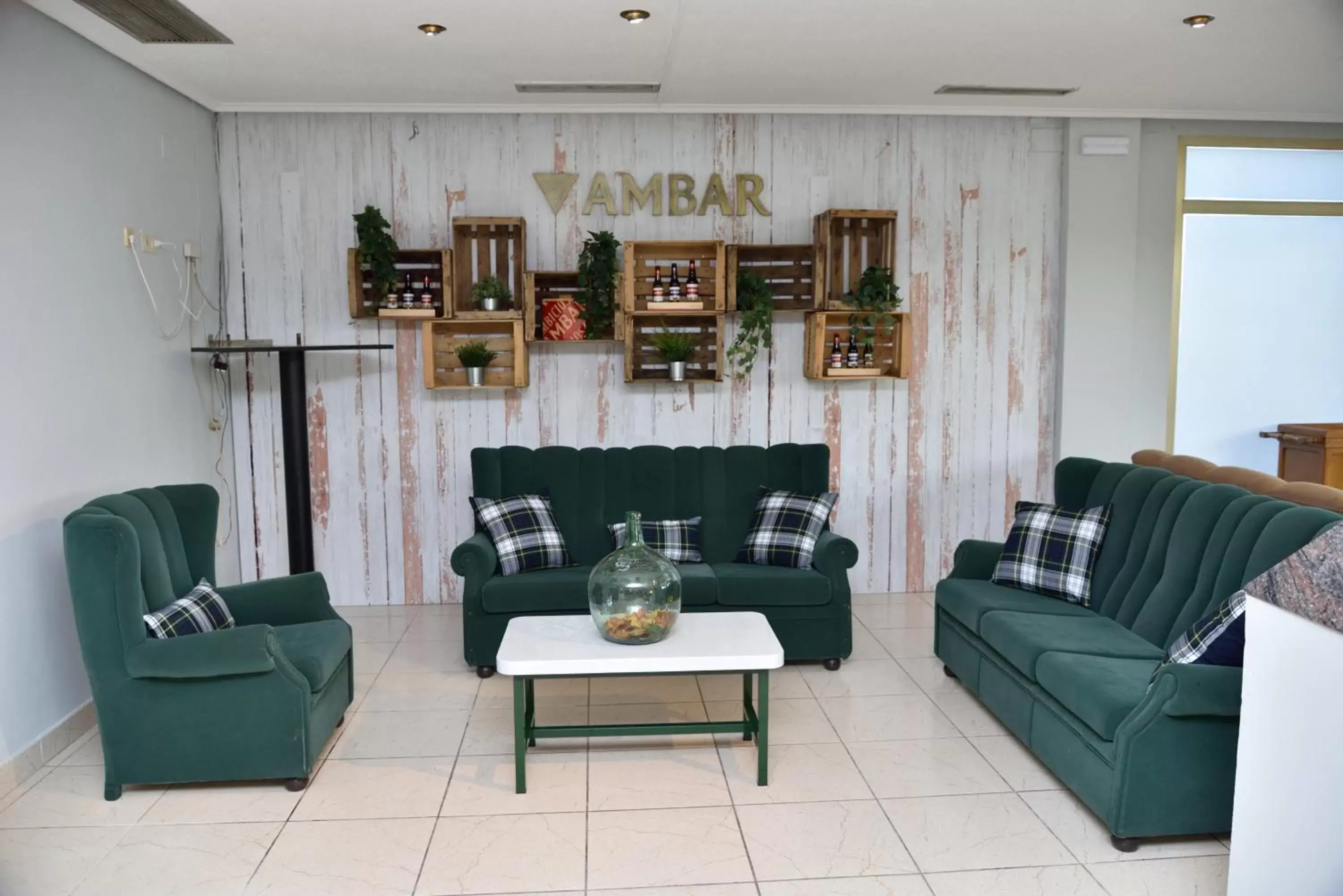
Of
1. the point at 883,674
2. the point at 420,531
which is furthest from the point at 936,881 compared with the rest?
the point at 420,531

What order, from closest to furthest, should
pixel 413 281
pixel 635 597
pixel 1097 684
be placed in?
pixel 1097 684 → pixel 635 597 → pixel 413 281

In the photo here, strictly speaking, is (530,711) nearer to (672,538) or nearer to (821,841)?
(821,841)

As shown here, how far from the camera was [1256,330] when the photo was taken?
6191 mm

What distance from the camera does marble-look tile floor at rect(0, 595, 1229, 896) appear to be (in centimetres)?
293

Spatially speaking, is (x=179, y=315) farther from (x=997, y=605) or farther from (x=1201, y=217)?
(x=1201, y=217)

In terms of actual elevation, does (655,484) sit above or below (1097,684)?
above

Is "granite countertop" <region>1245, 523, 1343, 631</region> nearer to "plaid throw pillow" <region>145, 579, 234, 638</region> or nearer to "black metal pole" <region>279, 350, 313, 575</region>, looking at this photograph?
"plaid throw pillow" <region>145, 579, 234, 638</region>

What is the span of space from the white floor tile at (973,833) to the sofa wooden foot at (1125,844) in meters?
0.16

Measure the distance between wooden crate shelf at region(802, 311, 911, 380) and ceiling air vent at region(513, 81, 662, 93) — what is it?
155 cm

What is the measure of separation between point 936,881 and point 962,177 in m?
4.31

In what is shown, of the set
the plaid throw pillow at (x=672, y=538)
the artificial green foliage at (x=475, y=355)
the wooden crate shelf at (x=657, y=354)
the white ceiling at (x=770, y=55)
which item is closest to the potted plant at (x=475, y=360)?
the artificial green foliage at (x=475, y=355)

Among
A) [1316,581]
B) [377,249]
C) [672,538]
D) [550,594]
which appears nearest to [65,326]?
[377,249]

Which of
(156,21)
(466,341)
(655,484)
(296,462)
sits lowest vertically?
(655,484)

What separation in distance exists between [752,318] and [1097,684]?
3.00 m
